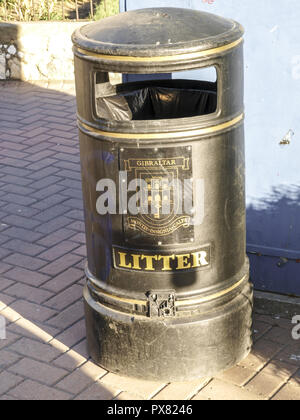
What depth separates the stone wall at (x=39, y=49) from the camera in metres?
8.81

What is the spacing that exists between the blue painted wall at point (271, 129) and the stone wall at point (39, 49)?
4208mm

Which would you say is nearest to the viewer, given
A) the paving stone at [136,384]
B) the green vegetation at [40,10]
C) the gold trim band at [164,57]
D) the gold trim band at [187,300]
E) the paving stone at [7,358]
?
the gold trim band at [164,57]

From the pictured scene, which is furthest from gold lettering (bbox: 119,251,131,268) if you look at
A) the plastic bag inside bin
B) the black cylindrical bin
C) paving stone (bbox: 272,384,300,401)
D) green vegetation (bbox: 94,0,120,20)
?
green vegetation (bbox: 94,0,120,20)

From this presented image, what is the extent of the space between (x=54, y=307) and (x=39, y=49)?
15.3ft

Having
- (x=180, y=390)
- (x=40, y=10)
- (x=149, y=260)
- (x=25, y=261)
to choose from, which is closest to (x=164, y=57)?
(x=149, y=260)

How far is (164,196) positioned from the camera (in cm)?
384

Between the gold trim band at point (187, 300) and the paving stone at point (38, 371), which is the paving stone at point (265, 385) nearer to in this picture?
the gold trim band at point (187, 300)

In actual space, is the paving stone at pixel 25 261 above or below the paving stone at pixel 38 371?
below
